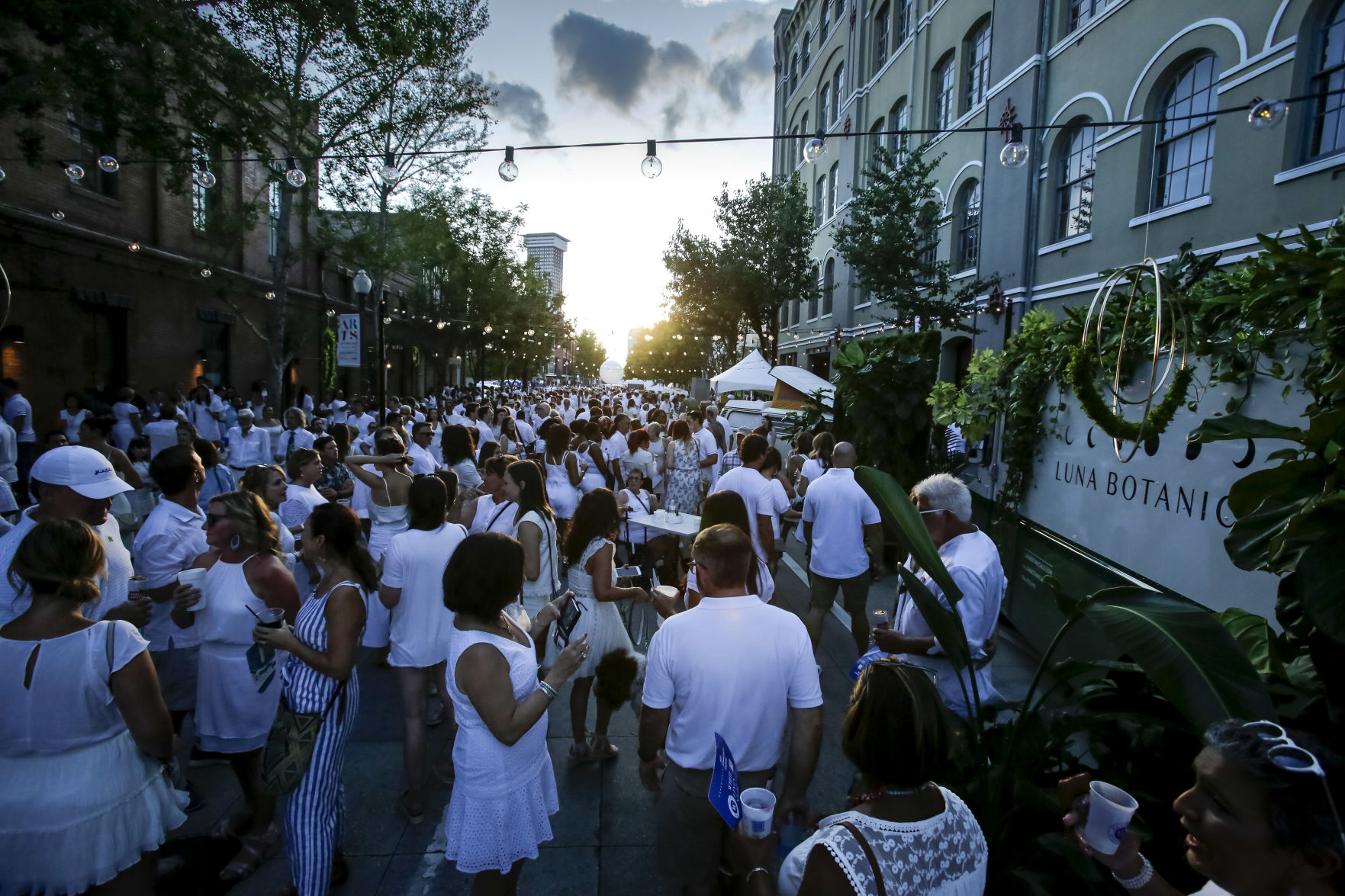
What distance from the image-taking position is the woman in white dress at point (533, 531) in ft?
14.5

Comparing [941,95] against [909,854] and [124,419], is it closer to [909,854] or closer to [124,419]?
[124,419]

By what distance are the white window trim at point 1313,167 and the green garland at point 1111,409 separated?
5724 mm

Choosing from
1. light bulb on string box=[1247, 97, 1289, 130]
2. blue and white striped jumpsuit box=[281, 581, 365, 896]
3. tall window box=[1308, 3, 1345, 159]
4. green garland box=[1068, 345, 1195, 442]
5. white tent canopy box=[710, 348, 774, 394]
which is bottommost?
blue and white striped jumpsuit box=[281, 581, 365, 896]

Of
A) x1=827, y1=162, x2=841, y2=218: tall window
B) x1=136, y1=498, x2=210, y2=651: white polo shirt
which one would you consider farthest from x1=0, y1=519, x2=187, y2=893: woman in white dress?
x1=827, y1=162, x2=841, y2=218: tall window

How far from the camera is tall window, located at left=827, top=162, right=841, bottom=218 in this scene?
27.0m

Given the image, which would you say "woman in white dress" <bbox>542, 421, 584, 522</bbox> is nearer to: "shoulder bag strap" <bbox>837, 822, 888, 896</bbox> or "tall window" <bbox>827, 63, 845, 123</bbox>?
"shoulder bag strap" <bbox>837, 822, 888, 896</bbox>

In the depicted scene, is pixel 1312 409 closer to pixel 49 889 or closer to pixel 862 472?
pixel 862 472

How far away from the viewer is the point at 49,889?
233cm

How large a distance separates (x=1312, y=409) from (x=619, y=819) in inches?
154

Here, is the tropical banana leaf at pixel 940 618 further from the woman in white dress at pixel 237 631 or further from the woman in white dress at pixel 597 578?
the woman in white dress at pixel 237 631

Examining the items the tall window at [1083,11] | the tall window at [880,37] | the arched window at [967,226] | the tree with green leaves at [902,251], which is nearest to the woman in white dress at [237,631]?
the tree with green leaves at [902,251]

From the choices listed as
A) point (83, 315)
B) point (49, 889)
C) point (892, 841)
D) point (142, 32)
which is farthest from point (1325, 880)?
point (83, 315)

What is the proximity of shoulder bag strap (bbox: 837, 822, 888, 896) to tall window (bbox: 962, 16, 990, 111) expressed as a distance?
58.7ft

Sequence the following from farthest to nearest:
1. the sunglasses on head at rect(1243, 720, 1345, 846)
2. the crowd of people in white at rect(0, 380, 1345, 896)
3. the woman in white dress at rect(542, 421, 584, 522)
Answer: the woman in white dress at rect(542, 421, 584, 522), the crowd of people in white at rect(0, 380, 1345, 896), the sunglasses on head at rect(1243, 720, 1345, 846)
